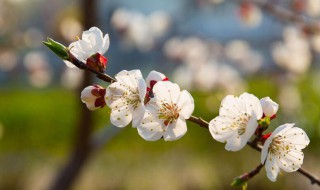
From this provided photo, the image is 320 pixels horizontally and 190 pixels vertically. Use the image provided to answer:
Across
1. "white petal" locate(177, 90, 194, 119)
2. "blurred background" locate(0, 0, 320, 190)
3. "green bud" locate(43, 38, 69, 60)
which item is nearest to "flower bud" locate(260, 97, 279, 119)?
"white petal" locate(177, 90, 194, 119)

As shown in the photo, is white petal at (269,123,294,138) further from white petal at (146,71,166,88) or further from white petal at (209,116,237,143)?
white petal at (146,71,166,88)

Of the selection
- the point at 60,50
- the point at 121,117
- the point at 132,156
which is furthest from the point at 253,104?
the point at 132,156

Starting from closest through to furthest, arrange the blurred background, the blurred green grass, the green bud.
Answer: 1. the green bud
2. the blurred background
3. the blurred green grass

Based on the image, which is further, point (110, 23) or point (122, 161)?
point (122, 161)

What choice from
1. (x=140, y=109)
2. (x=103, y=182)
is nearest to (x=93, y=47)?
(x=140, y=109)

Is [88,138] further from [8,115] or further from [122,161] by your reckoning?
[8,115]

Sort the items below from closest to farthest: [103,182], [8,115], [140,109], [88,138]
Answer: [140,109], [88,138], [103,182], [8,115]
